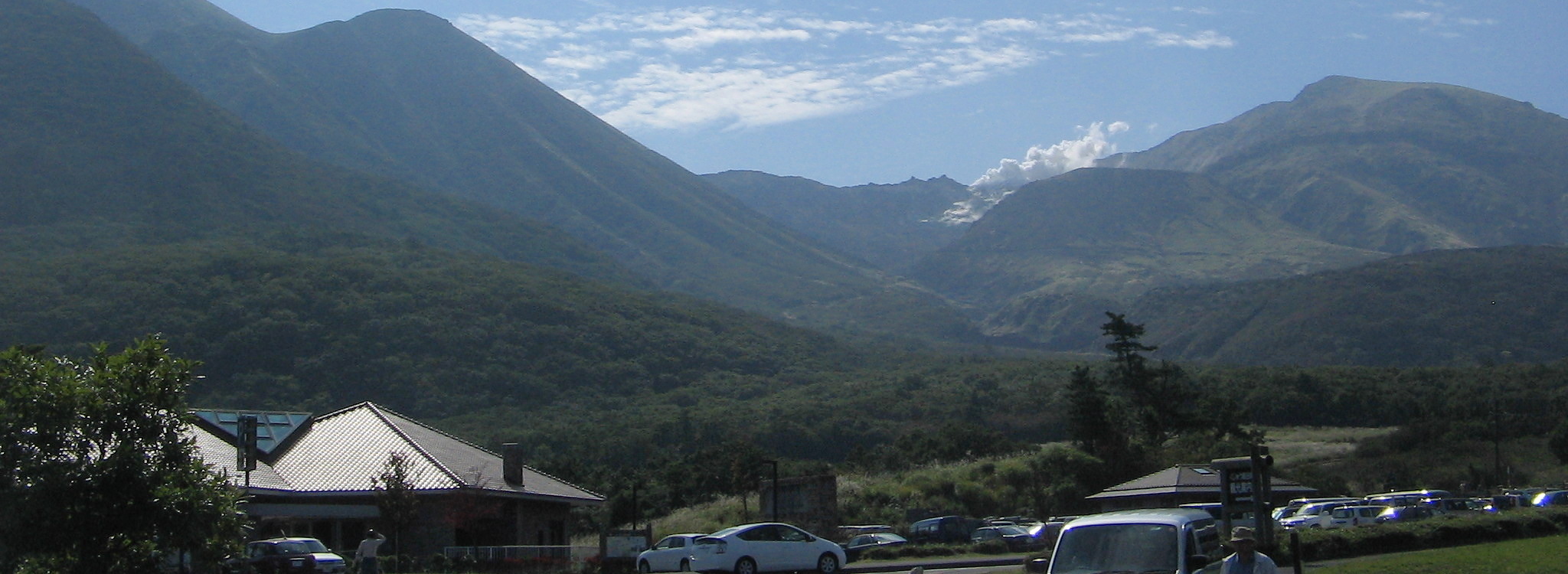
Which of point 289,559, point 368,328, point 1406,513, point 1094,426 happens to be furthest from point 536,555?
point 368,328

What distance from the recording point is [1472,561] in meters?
19.3

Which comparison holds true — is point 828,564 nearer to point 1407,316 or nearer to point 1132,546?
point 1132,546

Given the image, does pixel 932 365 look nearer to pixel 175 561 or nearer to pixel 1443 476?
pixel 1443 476

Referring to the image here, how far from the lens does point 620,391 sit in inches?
4198

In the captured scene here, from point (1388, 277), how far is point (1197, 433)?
116 metres

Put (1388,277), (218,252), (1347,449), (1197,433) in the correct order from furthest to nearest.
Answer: (1388,277)
(218,252)
(1347,449)
(1197,433)

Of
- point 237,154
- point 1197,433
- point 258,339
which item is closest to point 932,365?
point 258,339

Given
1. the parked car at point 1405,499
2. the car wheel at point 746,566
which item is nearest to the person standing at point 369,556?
the car wheel at point 746,566

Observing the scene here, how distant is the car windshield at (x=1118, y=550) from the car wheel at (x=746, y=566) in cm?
1226

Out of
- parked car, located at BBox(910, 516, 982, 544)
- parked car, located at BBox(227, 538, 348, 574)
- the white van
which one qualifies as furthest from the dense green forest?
the white van

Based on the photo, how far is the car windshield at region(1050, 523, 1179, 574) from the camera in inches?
455

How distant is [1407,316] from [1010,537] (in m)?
128

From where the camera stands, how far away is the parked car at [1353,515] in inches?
1212

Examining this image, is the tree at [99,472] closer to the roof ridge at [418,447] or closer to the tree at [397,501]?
the tree at [397,501]
